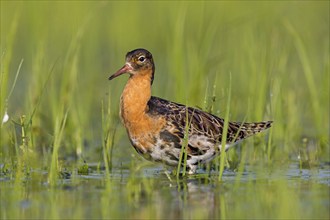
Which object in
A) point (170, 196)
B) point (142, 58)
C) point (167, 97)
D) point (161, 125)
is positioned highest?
point (142, 58)

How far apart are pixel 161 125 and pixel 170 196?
1777 millimetres

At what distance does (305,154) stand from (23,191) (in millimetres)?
4097

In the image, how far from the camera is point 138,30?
20219 millimetres

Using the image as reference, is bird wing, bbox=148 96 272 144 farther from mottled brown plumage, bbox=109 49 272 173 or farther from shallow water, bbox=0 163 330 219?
shallow water, bbox=0 163 330 219

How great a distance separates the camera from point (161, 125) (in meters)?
10.6

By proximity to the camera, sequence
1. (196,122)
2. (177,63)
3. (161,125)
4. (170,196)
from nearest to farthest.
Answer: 1. (170,196)
2. (161,125)
3. (196,122)
4. (177,63)

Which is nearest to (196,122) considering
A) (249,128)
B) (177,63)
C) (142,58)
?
(249,128)

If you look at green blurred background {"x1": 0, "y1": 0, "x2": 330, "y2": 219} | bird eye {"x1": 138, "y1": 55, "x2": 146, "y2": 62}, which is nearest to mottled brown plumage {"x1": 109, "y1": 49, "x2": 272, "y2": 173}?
bird eye {"x1": 138, "y1": 55, "x2": 146, "y2": 62}

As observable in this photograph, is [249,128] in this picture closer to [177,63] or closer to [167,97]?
[177,63]

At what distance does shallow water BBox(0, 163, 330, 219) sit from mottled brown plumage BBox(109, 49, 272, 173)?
1.19 ft

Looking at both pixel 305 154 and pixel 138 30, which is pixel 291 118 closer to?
pixel 305 154

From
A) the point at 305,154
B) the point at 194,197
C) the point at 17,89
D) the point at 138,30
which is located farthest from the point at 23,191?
the point at 138,30

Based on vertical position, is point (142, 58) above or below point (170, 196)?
above

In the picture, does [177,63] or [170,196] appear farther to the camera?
[177,63]
